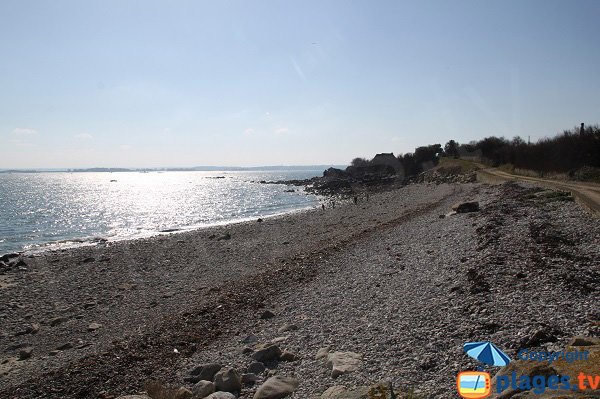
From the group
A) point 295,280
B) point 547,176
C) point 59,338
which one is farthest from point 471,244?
point 547,176

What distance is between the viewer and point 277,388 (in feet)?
23.1

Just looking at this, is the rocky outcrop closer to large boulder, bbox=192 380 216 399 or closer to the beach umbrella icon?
the beach umbrella icon

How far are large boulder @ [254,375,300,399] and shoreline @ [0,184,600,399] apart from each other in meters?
0.27

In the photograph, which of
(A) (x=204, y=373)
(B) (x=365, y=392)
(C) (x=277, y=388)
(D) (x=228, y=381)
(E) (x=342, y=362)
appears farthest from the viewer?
A: (A) (x=204, y=373)

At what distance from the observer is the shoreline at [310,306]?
7820 millimetres

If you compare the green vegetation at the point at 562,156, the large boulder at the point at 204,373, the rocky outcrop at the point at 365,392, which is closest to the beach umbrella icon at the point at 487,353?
the rocky outcrop at the point at 365,392

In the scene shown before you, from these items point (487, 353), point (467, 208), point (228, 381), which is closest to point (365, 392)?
point (487, 353)

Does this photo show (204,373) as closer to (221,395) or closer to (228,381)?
(228,381)

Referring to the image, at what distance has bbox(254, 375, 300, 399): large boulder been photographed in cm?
693

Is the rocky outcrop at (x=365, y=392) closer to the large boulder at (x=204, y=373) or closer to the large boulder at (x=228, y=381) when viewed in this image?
the large boulder at (x=228, y=381)

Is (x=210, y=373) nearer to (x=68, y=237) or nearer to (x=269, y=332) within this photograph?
(x=269, y=332)

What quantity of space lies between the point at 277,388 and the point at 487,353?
3647 mm

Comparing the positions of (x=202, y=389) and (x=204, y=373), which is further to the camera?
(x=204, y=373)

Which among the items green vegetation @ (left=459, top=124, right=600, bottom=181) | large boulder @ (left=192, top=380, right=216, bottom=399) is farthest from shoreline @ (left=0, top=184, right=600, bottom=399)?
green vegetation @ (left=459, top=124, right=600, bottom=181)
